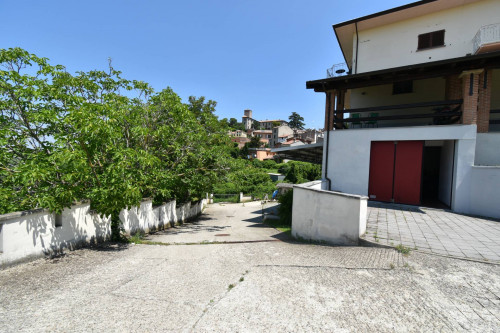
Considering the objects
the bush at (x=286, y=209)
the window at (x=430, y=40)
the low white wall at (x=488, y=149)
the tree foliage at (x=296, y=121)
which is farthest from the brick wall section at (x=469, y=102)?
the tree foliage at (x=296, y=121)

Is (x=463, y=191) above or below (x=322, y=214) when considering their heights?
above

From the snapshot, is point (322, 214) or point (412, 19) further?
point (412, 19)

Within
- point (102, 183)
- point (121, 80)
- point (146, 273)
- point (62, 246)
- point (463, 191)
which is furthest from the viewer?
point (121, 80)

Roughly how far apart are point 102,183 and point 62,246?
175 centimetres

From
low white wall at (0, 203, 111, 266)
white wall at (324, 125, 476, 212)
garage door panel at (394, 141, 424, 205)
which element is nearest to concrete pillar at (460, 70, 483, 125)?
white wall at (324, 125, 476, 212)

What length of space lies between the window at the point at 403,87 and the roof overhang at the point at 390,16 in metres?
3.86

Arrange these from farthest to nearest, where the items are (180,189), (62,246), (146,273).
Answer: (180,189), (62,246), (146,273)

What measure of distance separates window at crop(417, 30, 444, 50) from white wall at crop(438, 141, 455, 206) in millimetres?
6348

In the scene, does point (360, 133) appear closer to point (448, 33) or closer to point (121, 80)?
A: point (448, 33)

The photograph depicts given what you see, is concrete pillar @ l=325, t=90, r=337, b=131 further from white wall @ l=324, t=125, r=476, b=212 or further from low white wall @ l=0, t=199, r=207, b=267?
low white wall @ l=0, t=199, r=207, b=267

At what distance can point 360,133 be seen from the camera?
1120cm

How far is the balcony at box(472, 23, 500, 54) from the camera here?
11.6 meters

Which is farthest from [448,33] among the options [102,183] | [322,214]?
[102,183]

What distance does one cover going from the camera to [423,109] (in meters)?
13.5
